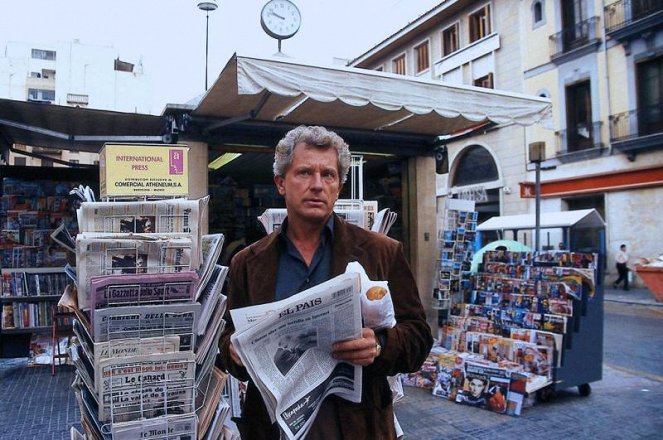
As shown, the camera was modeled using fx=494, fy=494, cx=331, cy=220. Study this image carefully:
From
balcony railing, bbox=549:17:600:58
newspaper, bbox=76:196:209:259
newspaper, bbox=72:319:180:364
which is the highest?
balcony railing, bbox=549:17:600:58

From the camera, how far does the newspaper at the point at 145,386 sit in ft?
7.47

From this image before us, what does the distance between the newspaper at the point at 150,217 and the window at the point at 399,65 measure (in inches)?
963

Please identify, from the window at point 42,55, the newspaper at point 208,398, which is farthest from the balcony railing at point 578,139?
the window at point 42,55

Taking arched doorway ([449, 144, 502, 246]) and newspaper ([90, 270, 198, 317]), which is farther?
arched doorway ([449, 144, 502, 246])

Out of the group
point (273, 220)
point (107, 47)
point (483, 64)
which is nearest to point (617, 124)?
point (483, 64)

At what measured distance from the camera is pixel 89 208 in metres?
2.49

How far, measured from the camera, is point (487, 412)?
4496 mm

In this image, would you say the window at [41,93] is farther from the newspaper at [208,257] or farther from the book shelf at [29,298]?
the newspaper at [208,257]

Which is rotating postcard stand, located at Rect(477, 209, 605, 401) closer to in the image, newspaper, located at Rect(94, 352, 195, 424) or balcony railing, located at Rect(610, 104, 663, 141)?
newspaper, located at Rect(94, 352, 195, 424)

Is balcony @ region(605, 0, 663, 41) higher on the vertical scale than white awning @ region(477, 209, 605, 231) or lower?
higher

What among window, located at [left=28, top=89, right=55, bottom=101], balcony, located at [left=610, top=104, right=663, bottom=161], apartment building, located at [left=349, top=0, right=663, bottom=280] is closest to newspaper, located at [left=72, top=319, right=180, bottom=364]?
apartment building, located at [left=349, top=0, right=663, bottom=280]

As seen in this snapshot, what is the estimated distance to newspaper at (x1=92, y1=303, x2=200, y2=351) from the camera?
2.28 metres

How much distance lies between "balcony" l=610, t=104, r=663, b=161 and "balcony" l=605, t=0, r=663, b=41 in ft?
8.05

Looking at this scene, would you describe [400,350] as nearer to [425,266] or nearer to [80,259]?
[80,259]
